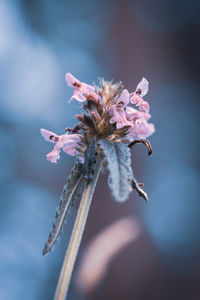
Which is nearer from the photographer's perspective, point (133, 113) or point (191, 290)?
point (133, 113)

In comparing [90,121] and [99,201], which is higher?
[99,201]

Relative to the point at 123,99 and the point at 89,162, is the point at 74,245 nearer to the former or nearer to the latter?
the point at 89,162

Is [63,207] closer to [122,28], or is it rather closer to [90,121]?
[90,121]

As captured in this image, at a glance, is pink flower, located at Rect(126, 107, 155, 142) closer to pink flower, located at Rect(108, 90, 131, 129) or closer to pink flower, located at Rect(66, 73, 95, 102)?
pink flower, located at Rect(108, 90, 131, 129)

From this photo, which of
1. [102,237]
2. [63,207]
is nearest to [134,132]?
[63,207]

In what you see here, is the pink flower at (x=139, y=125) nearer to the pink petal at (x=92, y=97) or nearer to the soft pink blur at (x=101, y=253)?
the pink petal at (x=92, y=97)

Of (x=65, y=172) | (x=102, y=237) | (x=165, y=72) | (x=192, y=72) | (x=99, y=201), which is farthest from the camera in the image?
(x=192, y=72)

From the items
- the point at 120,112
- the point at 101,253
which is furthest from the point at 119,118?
the point at 101,253

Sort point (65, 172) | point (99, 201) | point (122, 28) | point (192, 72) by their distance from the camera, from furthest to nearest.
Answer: point (192, 72) < point (122, 28) < point (65, 172) < point (99, 201)
